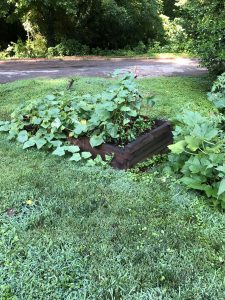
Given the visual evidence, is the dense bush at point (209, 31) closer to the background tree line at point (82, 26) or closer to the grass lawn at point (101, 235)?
the grass lawn at point (101, 235)

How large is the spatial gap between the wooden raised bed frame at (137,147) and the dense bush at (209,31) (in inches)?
84.9

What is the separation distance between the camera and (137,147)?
3.30m

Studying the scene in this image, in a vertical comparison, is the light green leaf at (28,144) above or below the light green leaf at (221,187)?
below

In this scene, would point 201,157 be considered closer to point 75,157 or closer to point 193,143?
point 193,143

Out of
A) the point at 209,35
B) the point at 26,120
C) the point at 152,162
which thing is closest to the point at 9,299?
the point at 152,162

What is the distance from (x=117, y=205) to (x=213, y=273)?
908 mm

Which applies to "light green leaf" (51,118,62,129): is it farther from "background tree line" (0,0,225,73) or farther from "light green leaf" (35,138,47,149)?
"background tree line" (0,0,225,73)

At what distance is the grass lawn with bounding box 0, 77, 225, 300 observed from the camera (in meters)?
2.00

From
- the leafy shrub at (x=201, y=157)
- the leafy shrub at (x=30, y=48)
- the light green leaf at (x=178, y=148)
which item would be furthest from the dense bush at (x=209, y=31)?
the leafy shrub at (x=30, y=48)

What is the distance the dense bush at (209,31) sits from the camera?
5.25 m

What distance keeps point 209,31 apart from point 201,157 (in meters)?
3.23

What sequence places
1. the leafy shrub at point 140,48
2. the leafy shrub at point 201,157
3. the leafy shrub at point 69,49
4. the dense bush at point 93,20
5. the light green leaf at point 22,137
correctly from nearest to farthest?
the leafy shrub at point 201,157
the light green leaf at point 22,137
the dense bush at point 93,20
the leafy shrub at point 69,49
the leafy shrub at point 140,48

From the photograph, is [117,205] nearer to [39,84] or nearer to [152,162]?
[152,162]

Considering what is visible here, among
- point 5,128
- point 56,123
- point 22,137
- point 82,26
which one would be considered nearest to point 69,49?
point 82,26
